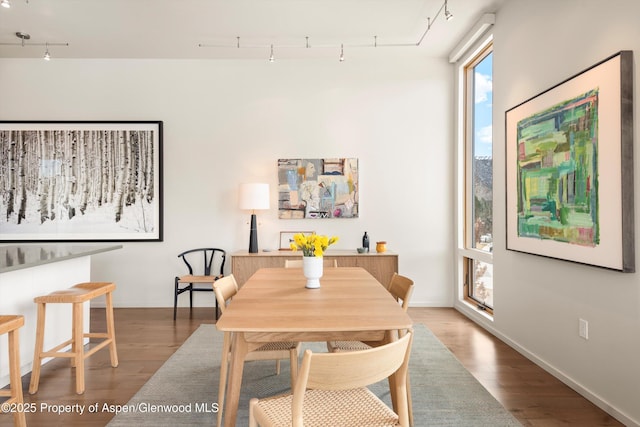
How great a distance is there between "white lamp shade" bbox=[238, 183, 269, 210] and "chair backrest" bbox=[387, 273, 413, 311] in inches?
88.7

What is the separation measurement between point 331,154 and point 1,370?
3718mm

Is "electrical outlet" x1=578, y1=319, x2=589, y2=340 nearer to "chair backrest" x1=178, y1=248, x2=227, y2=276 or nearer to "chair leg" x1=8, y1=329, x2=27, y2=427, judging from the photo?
"chair leg" x1=8, y1=329, x2=27, y2=427

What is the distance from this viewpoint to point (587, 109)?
246 centimetres

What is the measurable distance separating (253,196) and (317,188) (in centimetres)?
85

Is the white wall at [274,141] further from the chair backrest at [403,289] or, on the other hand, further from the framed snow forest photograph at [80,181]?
the chair backrest at [403,289]

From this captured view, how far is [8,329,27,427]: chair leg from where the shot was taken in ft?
6.72

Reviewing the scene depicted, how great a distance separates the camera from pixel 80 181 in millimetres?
4891

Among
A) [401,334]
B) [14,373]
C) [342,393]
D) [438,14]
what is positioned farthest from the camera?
[438,14]

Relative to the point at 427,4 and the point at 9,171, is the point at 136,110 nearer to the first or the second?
the point at 9,171

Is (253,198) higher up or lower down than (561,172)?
lower down

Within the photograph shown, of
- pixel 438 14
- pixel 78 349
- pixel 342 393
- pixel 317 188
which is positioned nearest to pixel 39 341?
pixel 78 349

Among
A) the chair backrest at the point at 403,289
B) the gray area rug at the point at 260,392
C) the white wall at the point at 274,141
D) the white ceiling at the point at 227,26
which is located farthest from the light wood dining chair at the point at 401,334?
the white ceiling at the point at 227,26

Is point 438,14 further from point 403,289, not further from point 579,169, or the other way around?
point 403,289

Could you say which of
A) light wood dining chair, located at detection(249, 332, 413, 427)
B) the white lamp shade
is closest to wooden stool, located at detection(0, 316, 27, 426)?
light wood dining chair, located at detection(249, 332, 413, 427)
